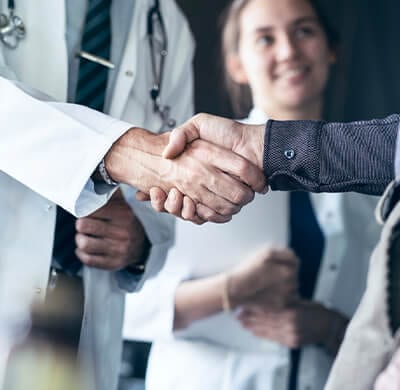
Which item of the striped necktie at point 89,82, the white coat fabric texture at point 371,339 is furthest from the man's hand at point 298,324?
the white coat fabric texture at point 371,339

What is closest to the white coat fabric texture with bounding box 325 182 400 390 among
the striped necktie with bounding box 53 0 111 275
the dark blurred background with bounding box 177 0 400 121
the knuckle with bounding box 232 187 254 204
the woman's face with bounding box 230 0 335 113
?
the knuckle with bounding box 232 187 254 204

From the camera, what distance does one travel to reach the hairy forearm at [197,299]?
58.1 inches

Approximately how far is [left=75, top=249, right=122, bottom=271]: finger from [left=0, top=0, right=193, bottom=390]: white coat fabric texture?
0.03 m

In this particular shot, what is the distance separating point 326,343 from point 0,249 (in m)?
0.78

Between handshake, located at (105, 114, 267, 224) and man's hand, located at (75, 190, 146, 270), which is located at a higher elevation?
handshake, located at (105, 114, 267, 224)

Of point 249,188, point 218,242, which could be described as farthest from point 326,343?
point 249,188

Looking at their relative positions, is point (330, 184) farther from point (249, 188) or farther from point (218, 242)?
point (218, 242)

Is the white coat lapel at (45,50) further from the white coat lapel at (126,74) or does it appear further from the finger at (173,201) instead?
the finger at (173,201)

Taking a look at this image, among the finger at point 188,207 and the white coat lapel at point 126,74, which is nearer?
the finger at point 188,207

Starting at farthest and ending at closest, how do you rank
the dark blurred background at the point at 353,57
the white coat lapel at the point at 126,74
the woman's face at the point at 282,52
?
1. the dark blurred background at the point at 353,57
2. the woman's face at the point at 282,52
3. the white coat lapel at the point at 126,74

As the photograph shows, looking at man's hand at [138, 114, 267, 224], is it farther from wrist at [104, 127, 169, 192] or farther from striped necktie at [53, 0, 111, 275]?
striped necktie at [53, 0, 111, 275]

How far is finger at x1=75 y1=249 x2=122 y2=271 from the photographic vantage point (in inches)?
42.7

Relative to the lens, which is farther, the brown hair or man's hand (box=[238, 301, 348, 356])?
the brown hair

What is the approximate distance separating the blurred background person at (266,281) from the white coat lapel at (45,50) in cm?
54
